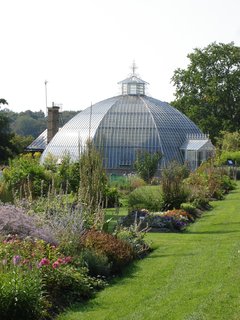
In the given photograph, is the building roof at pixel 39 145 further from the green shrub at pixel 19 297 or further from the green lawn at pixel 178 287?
the green shrub at pixel 19 297

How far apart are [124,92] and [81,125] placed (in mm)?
5021

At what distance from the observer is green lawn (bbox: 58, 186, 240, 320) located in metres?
8.83

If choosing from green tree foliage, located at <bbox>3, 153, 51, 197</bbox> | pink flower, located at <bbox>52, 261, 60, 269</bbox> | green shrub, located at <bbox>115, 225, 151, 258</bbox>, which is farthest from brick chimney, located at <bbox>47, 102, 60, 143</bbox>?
pink flower, located at <bbox>52, 261, 60, 269</bbox>

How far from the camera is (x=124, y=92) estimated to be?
51.7 m

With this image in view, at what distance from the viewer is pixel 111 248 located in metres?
12.1

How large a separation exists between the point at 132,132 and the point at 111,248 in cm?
3433

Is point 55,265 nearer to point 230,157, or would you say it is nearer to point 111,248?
point 111,248

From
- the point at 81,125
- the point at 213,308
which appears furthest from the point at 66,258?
the point at 81,125

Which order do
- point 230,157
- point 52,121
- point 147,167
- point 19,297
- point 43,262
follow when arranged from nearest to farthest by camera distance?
point 19,297
point 43,262
point 147,167
point 230,157
point 52,121

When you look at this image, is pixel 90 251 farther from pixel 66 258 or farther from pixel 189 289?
pixel 189 289

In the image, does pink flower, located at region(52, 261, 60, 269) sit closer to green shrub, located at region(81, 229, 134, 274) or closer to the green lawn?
the green lawn

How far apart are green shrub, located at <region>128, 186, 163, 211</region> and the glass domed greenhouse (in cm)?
2029

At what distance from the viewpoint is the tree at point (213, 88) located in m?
61.1

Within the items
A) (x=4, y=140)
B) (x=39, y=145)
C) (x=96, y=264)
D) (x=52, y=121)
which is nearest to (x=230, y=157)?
(x=4, y=140)
